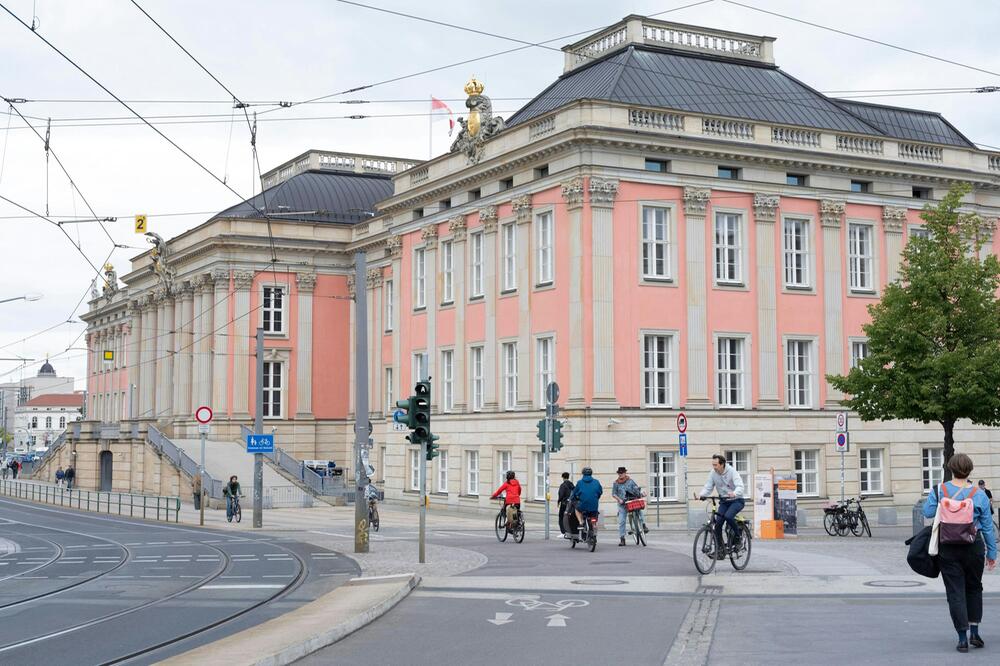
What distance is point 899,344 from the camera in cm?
3173

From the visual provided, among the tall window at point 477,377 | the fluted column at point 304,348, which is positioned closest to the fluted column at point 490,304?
the tall window at point 477,377

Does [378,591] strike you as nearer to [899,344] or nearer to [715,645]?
[715,645]

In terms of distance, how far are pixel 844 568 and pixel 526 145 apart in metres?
24.5

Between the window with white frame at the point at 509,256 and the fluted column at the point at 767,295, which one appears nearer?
the fluted column at the point at 767,295

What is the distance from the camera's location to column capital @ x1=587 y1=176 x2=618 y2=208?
4002cm

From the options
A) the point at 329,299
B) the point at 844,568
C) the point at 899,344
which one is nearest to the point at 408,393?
the point at 329,299

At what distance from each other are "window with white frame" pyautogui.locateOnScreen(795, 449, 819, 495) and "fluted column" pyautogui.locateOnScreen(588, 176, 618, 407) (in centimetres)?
785

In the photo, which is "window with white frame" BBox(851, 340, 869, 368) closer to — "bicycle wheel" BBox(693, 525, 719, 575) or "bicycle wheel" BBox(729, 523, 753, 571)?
"bicycle wheel" BBox(729, 523, 753, 571)

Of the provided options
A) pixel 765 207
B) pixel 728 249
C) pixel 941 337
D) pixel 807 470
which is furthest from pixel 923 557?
pixel 765 207

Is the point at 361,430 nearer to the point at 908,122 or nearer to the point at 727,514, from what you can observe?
the point at 727,514

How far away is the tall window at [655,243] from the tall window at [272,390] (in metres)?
30.3

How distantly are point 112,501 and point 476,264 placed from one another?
21.9 m

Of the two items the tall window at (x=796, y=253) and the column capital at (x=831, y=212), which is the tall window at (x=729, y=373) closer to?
the tall window at (x=796, y=253)

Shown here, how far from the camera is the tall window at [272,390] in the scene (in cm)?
6631
